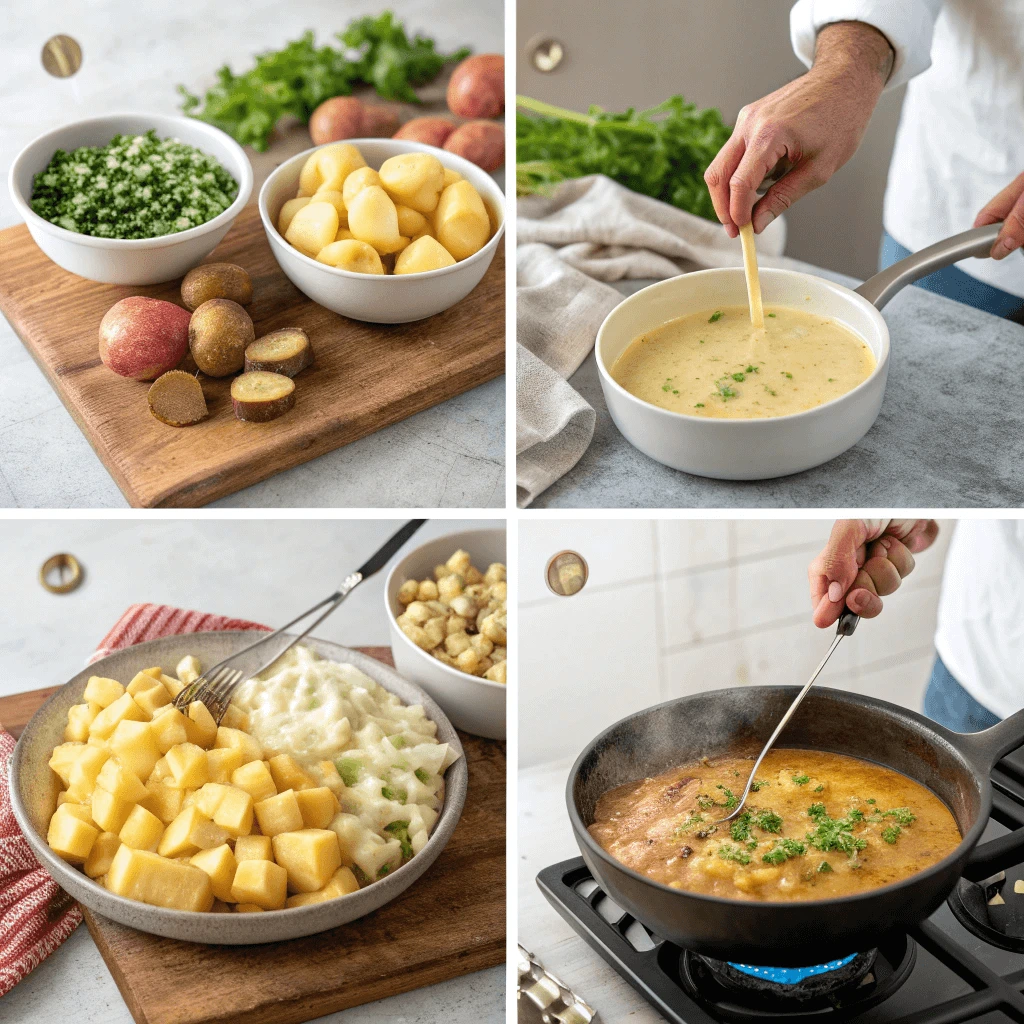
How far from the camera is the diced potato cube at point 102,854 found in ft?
3.98

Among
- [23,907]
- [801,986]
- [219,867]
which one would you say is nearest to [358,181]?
[219,867]

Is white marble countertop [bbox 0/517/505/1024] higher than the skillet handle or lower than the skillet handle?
lower

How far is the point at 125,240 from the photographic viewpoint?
148 cm

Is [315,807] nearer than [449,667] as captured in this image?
Yes

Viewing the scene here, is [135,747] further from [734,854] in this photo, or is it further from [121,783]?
[734,854]

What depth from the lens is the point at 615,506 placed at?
1274mm

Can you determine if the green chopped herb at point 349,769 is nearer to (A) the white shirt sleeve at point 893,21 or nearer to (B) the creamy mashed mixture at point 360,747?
(B) the creamy mashed mixture at point 360,747

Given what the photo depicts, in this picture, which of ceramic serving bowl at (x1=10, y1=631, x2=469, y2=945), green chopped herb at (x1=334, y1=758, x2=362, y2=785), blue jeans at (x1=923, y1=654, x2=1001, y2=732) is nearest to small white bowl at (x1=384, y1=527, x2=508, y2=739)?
ceramic serving bowl at (x1=10, y1=631, x2=469, y2=945)

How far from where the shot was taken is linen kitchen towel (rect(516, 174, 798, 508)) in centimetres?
131

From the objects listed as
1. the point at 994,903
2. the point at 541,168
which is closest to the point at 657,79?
the point at 541,168

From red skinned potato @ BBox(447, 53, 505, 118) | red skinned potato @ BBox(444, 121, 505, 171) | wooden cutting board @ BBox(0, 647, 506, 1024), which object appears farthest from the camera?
red skinned potato @ BBox(447, 53, 505, 118)

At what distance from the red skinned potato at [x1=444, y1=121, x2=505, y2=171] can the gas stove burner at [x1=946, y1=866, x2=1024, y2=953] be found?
143 centimetres

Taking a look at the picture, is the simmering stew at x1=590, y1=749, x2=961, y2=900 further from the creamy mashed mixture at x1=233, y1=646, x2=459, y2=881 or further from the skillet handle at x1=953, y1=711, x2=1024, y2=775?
the creamy mashed mixture at x1=233, y1=646, x2=459, y2=881

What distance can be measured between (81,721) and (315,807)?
34cm
